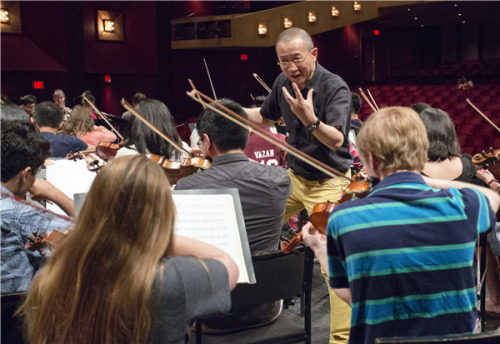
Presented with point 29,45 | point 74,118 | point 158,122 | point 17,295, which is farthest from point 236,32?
point 17,295

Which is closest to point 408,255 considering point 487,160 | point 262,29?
point 487,160

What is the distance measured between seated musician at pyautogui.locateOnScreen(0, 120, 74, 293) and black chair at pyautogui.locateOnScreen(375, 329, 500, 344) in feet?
4.16

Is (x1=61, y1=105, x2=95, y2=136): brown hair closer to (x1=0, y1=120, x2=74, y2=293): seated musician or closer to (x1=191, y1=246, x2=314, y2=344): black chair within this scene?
(x1=0, y1=120, x2=74, y2=293): seated musician

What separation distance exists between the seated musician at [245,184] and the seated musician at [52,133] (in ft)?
7.29

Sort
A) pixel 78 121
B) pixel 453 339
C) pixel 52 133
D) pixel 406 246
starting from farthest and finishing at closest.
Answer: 1. pixel 78 121
2. pixel 52 133
3. pixel 406 246
4. pixel 453 339

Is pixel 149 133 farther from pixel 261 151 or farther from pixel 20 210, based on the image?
pixel 20 210

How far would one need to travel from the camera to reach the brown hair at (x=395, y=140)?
4.80 ft

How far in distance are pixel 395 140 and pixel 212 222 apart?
2.04 feet

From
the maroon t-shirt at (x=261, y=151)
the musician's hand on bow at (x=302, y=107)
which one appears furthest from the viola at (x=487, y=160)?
the musician's hand on bow at (x=302, y=107)

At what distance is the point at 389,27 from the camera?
58.5 ft

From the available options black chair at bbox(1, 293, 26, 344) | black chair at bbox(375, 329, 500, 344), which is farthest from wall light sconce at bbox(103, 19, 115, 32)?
black chair at bbox(375, 329, 500, 344)

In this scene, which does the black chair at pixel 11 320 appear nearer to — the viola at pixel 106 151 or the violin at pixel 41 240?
the violin at pixel 41 240

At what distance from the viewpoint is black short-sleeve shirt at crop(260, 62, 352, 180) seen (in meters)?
2.76

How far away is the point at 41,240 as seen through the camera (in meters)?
1.83
